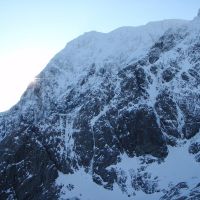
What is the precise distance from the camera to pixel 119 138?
16600 cm

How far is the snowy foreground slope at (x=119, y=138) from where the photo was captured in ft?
485

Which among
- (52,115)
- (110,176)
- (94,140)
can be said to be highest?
(52,115)

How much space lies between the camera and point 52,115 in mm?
183625

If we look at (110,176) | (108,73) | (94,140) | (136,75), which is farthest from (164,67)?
(110,176)

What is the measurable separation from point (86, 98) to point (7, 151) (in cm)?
4225

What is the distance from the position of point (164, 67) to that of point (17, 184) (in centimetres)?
7979

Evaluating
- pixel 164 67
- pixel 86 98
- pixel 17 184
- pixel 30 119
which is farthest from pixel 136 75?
pixel 17 184

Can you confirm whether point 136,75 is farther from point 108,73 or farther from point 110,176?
point 110,176

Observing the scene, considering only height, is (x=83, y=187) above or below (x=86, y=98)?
below

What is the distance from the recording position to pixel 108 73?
644 feet

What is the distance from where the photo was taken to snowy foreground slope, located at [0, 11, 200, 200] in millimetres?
147875

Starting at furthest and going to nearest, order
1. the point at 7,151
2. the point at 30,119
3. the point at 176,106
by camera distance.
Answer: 1. the point at 30,119
2. the point at 7,151
3. the point at 176,106

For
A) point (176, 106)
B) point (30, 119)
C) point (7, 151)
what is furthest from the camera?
point (30, 119)

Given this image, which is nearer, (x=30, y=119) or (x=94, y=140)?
(x=94, y=140)
